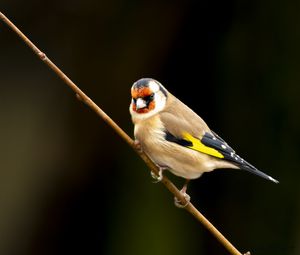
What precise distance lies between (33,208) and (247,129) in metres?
1.90

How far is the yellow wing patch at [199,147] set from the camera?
3.54m

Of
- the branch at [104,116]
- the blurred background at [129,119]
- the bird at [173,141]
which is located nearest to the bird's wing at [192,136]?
the bird at [173,141]

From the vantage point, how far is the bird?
11.5 ft

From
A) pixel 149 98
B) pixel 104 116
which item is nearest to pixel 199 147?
pixel 149 98

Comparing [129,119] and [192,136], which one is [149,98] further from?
[129,119]

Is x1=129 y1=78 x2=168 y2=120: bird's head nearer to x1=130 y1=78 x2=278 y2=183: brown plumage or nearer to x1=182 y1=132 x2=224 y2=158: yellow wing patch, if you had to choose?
x1=130 y1=78 x2=278 y2=183: brown plumage

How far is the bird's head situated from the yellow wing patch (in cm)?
23

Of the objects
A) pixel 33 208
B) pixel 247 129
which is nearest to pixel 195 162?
pixel 247 129

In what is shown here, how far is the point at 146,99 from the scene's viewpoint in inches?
140

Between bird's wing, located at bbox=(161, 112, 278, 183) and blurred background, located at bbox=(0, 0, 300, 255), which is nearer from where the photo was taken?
bird's wing, located at bbox=(161, 112, 278, 183)

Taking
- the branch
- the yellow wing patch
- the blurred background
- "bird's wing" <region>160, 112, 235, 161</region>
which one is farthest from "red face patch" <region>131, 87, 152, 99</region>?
the blurred background

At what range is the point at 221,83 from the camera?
5.46 metres

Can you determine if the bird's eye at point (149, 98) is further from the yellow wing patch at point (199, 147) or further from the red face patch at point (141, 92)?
the yellow wing patch at point (199, 147)

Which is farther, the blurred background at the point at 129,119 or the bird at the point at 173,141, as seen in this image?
the blurred background at the point at 129,119
